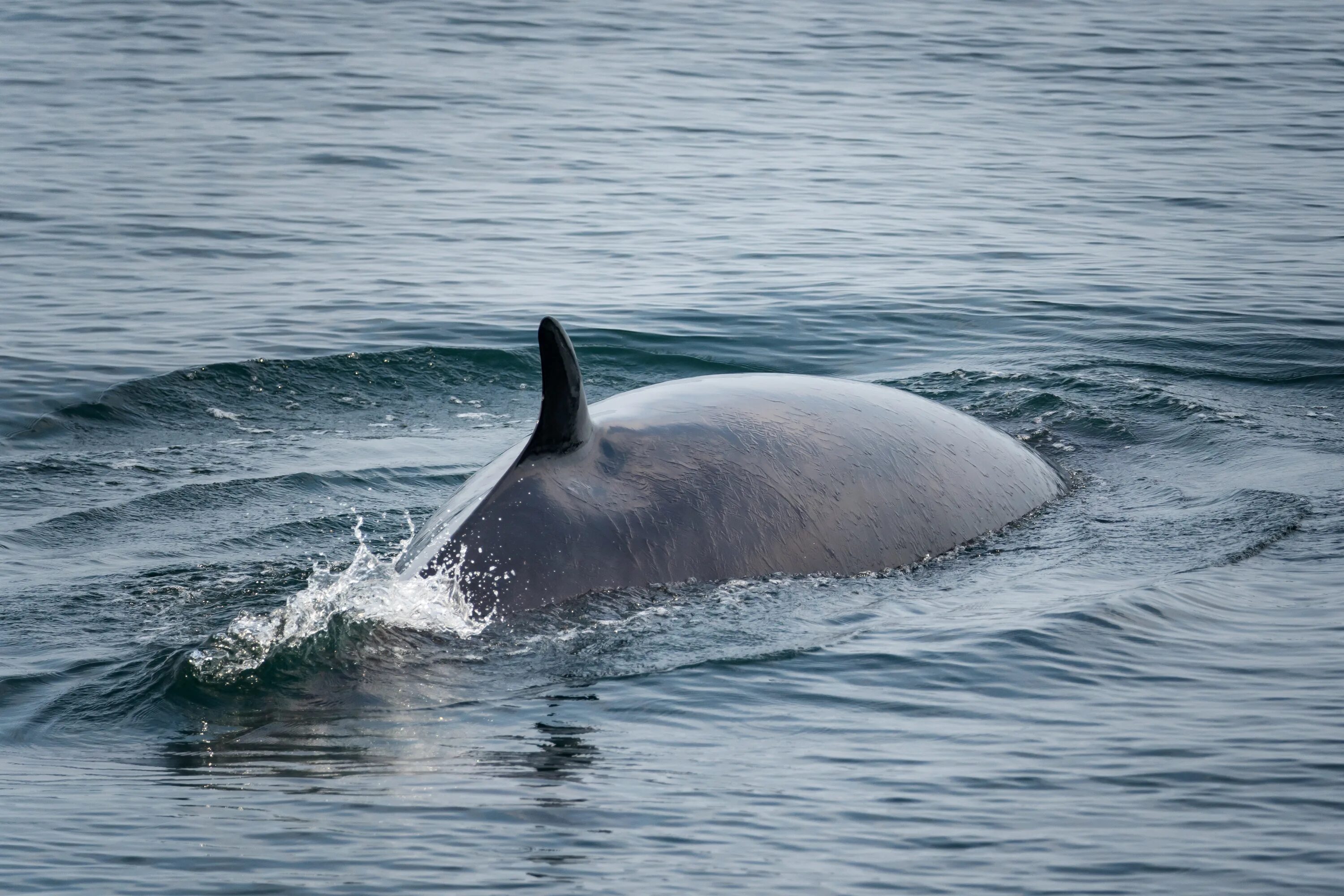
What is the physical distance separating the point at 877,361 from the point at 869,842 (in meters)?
Result: 10.5

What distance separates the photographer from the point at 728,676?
7.01 metres

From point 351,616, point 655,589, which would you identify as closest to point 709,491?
point 655,589

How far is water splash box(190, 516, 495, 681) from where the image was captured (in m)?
6.69

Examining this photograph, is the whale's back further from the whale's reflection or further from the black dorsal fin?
the whale's reflection

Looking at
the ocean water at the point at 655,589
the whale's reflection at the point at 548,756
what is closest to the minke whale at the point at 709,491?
the ocean water at the point at 655,589

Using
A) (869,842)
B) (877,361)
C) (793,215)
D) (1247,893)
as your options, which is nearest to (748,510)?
(869,842)

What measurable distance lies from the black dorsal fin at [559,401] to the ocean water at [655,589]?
0.68m

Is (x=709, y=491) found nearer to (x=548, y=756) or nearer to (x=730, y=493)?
(x=730, y=493)

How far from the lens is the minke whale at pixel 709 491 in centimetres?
674

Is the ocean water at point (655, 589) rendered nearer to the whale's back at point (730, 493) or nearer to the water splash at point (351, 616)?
the water splash at point (351, 616)

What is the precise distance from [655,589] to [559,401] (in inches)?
34.6

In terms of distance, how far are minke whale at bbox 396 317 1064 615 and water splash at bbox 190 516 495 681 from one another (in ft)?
0.20

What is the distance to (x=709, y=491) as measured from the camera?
7277mm

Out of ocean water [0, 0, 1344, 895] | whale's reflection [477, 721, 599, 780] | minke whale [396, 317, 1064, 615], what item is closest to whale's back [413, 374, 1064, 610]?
minke whale [396, 317, 1064, 615]
